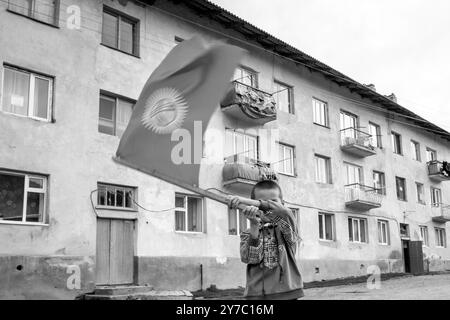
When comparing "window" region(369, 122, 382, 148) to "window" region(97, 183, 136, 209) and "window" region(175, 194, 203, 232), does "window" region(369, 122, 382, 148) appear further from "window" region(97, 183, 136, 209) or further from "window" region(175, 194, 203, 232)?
"window" region(97, 183, 136, 209)

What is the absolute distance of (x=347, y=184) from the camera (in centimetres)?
2939

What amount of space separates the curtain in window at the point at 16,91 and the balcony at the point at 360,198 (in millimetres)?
18291

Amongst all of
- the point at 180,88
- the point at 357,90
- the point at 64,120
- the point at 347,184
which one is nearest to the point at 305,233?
the point at 347,184

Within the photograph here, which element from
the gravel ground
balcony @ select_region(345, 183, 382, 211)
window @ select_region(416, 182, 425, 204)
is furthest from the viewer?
window @ select_region(416, 182, 425, 204)

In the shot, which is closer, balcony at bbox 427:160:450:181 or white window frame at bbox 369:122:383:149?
white window frame at bbox 369:122:383:149

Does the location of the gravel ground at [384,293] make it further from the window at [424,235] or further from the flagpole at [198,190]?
the flagpole at [198,190]

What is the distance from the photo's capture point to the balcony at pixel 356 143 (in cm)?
2922

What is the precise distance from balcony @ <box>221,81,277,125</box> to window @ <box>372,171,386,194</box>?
11496mm

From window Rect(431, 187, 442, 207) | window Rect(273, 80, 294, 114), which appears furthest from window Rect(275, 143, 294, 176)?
window Rect(431, 187, 442, 207)

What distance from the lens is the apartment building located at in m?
15.5

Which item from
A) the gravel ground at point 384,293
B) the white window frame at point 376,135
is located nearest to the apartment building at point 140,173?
the white window frame at point 376,135

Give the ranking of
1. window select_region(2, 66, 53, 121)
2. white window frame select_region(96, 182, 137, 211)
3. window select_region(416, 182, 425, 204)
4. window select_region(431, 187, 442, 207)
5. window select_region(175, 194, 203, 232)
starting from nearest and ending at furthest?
window select_region(2, 66, 53, 121)
white window frame select_region(96, 182, 137, 211)
window select_region(175, 194, 203, 232)
window select_region(416, 182, 425, 204)
window select_region(431, 187, 442, 207)
